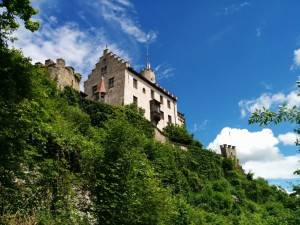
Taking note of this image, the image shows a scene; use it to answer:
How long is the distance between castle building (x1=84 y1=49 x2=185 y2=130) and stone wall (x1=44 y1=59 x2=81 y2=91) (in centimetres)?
857

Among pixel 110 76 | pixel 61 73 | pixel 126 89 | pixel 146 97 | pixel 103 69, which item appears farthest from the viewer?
pixel 103 69

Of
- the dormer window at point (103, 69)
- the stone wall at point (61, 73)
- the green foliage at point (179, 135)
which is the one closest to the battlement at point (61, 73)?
the stone wall at point (61, 73)

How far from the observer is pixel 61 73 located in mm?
44000

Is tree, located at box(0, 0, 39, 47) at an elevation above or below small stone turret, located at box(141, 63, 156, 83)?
below

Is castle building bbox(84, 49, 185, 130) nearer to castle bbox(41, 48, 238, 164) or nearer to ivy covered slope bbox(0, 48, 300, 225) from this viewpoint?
castle bbox(41, 48, 238, 164)

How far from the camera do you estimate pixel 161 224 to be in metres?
19.0

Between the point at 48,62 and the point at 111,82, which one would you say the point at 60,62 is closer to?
the point at 48,62

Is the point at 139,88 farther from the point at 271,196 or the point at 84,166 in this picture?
the point at 84,166

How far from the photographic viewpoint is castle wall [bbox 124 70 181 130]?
5406 cm

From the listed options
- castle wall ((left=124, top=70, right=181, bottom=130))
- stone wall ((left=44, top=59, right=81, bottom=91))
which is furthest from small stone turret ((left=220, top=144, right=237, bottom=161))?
stone wall ((left=44, top=59, right=81, bottom=91))

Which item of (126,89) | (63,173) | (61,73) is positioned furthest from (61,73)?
(63,173)

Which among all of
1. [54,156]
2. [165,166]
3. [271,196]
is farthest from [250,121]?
[271,196]

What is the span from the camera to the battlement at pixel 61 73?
43312 millimetres

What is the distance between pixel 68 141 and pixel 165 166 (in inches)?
551
